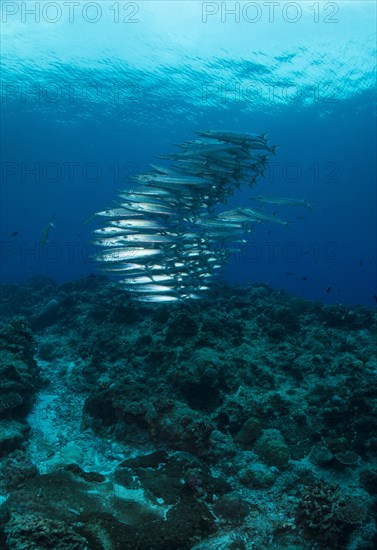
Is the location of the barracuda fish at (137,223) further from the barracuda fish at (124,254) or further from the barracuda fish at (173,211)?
the barracuda fish at (124,254)

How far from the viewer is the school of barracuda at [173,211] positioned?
9516 mm

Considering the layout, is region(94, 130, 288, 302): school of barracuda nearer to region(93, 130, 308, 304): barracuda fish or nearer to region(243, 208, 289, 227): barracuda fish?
region(93, 130, 308, 304): barracuda fish

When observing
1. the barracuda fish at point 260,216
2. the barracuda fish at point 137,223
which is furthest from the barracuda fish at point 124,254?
the barracuda fish at point 260,216

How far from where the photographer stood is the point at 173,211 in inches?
387

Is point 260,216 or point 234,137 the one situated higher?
point 234,137

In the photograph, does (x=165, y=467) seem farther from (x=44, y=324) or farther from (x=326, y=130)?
(x=326, y=130)

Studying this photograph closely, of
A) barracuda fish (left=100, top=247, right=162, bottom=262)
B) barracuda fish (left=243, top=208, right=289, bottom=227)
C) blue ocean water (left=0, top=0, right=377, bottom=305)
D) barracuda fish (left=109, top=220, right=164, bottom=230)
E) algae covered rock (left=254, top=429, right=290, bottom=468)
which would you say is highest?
blue ocean water (left=0, top=0, right=377, bottom=305)

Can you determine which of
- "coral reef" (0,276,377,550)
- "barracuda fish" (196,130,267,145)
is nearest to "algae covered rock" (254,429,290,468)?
"coral reef" (0,276,377,550)

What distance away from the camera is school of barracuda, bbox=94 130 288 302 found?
31.2 feet

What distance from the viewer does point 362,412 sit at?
7266 mm

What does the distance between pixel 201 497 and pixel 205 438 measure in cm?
115

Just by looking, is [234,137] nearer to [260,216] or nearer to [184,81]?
[260,216]

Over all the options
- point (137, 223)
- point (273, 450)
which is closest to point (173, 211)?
point (137, 223)

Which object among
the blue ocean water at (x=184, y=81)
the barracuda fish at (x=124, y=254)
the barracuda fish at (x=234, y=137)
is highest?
the blue ocean water at (x=184, y=81)
